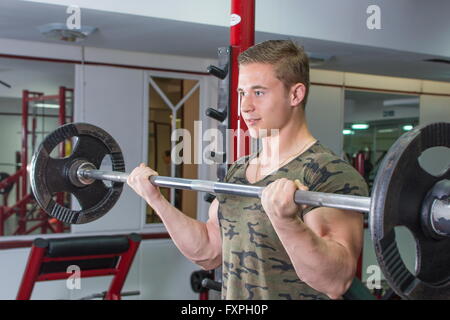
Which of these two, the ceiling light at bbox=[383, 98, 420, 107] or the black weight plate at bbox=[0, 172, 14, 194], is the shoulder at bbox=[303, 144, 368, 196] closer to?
the black weight plate at bbox=[0, 172, 14, 194]

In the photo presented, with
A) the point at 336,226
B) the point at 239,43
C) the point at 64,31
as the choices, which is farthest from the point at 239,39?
the point at 64,31

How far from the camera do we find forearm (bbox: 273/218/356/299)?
3.03 feet

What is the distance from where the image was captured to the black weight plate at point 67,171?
149 cm

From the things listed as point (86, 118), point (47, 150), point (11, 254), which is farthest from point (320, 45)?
point (11, 254)

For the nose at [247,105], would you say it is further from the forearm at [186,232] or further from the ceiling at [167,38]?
the ceiling at [167,38]

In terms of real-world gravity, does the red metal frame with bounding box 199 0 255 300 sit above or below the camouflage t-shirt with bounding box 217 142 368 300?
above

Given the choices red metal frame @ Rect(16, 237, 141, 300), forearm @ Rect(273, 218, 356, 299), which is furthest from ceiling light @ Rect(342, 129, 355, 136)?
forearm @ Rect(273, 218, 356, 299)

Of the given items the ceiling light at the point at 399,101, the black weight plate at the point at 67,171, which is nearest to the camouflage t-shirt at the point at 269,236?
the black weight plate at the point at 67,171

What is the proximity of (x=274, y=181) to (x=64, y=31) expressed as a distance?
1.96m

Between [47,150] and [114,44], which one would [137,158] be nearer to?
[114,44]

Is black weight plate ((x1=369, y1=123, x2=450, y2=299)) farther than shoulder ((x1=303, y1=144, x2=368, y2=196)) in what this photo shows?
No

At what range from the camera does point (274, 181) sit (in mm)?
989

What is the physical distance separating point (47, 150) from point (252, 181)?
65 centimetres

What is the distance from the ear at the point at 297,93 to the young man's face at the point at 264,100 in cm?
1
